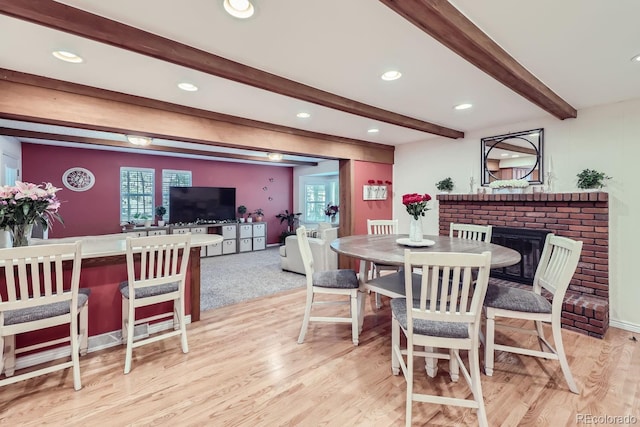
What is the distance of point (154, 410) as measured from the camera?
5.75 feet

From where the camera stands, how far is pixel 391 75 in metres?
2.23

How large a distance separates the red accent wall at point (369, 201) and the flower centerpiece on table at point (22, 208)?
363cm

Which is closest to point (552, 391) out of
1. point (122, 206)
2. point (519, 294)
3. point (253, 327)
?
point (519, 294)

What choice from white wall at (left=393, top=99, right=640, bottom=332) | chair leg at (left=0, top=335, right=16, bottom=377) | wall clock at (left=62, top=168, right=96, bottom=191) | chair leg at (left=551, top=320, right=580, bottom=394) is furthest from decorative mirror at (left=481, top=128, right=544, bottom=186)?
wall clock at (left=62, top=168, right=96, bottom=191)

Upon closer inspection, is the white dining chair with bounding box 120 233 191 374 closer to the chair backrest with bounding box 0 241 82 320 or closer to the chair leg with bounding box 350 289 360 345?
the chair backrest with bounding box 0 241 82 320

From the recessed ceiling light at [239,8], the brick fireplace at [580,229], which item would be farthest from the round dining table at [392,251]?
the recessed ceiling light at [239,8]

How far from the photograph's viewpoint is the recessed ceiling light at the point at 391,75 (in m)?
2.18

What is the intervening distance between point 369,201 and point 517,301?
3024 millimetres

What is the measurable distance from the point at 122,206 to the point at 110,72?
16.0 ft

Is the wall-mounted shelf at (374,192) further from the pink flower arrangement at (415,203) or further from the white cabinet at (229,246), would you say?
the white cabinet at (229,246)

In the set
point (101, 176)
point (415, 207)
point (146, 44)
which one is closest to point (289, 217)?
point (101, 176)

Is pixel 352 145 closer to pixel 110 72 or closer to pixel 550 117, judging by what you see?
pixel 550 117

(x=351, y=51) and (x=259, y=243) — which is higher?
(x=351, y=51)

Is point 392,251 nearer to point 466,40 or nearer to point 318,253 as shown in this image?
point 466,40
